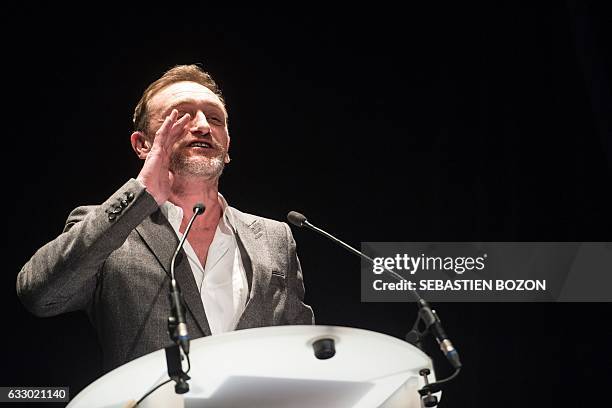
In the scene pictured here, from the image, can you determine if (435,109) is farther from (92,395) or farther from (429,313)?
(92,395)

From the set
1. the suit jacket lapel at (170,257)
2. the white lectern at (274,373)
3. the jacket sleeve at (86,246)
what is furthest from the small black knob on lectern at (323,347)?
the suit jacket lapel at (170,257)

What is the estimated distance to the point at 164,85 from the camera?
246 centimetres

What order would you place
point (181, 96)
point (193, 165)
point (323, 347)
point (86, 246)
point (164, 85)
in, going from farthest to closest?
point (164, 85) < point (181, 96) < point (193, 165) < point (86, 246) < point (323, 347)

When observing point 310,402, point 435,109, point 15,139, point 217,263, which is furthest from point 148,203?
point 435,109

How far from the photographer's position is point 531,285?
2.87 metres

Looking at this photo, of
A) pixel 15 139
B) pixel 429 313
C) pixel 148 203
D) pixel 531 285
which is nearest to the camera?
pixel 429 313

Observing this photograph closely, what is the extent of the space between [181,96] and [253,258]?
58cm

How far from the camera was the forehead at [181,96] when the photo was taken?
2.31m

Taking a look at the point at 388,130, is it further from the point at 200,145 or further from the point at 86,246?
the point at 86,246

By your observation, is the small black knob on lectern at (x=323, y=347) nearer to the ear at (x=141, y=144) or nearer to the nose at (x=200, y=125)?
the nose at (x=200, y=125)

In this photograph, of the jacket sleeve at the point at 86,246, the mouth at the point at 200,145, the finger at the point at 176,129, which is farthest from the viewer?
the mouth at the point at 200,145

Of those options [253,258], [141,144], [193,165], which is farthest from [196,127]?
[253,258]

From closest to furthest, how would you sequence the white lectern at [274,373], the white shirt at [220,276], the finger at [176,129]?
the white lectern at [274,373] < the finger at [176,129] < the white shirt at [220,276]

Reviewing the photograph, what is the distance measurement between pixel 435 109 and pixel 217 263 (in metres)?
1.30
